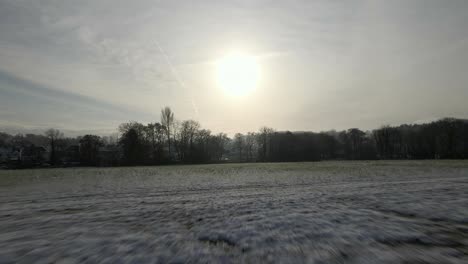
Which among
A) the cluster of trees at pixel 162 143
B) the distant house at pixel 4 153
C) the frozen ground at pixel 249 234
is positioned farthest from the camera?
the distant house at pixel 4 153

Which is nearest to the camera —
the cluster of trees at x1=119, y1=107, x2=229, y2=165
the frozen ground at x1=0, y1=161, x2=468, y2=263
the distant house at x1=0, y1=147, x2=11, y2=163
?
the frozen ground at x1=0, y1=161, x2=468, y2=263

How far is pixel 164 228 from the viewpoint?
5969mm

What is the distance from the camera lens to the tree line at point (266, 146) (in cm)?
7488

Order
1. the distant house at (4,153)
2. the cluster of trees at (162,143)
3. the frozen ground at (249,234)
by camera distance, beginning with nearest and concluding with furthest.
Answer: the frozen ground at (249,234) → the cluster of trees at (162,143) → the distant house at (4,153)

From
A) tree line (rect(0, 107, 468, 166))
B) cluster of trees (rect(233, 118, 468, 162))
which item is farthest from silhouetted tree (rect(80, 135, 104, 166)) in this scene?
cluster of trees (rect(233, 118, 468, 162))

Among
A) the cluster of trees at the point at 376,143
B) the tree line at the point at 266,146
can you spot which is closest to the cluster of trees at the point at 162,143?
the tree line at the point at 266,146

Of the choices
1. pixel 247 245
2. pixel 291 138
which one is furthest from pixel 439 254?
pixel 291 138

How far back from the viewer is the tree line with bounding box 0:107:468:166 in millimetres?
74875

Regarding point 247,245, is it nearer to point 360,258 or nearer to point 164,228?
point 360,258

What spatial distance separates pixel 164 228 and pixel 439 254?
215 inches

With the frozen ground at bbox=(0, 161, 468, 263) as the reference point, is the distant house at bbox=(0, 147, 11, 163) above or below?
above

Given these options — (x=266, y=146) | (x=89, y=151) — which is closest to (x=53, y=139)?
(x=89, y=151)

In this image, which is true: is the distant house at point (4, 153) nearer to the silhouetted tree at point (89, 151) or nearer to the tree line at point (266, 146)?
the tree line at point (266, 146)

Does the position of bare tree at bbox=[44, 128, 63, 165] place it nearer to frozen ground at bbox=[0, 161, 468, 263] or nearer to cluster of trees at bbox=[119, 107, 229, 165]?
cluster of trees at bbox=[119, 107, 229, 165]
